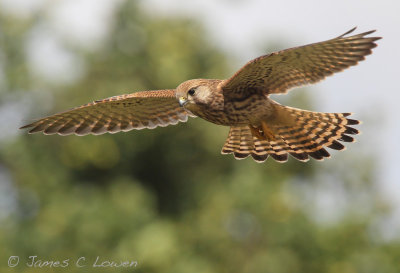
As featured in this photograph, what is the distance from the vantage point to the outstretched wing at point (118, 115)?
960cm

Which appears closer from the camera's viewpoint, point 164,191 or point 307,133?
point 307,133

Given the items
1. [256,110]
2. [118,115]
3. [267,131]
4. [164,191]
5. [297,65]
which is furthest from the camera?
[164,191]

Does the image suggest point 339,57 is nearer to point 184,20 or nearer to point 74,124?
point 74,124

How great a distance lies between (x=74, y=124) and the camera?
988 cm

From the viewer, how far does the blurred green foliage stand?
24.7 meters

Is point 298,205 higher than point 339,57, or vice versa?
point 339,57

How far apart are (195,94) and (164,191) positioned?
20978mm

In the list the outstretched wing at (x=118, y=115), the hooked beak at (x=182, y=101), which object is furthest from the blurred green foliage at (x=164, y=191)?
the hooked beak at (x=182, y=101)

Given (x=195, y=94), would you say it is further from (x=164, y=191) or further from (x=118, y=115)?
(x=164, y=191)

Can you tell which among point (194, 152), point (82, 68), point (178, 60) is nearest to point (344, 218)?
point (194, 152)

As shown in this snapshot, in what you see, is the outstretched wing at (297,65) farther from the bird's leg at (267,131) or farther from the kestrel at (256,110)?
the bird's leg at (267,131)

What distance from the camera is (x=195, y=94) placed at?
9117 millimetres

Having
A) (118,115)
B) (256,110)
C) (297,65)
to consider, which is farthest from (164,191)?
(297,65)

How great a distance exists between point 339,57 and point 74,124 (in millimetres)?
2968
